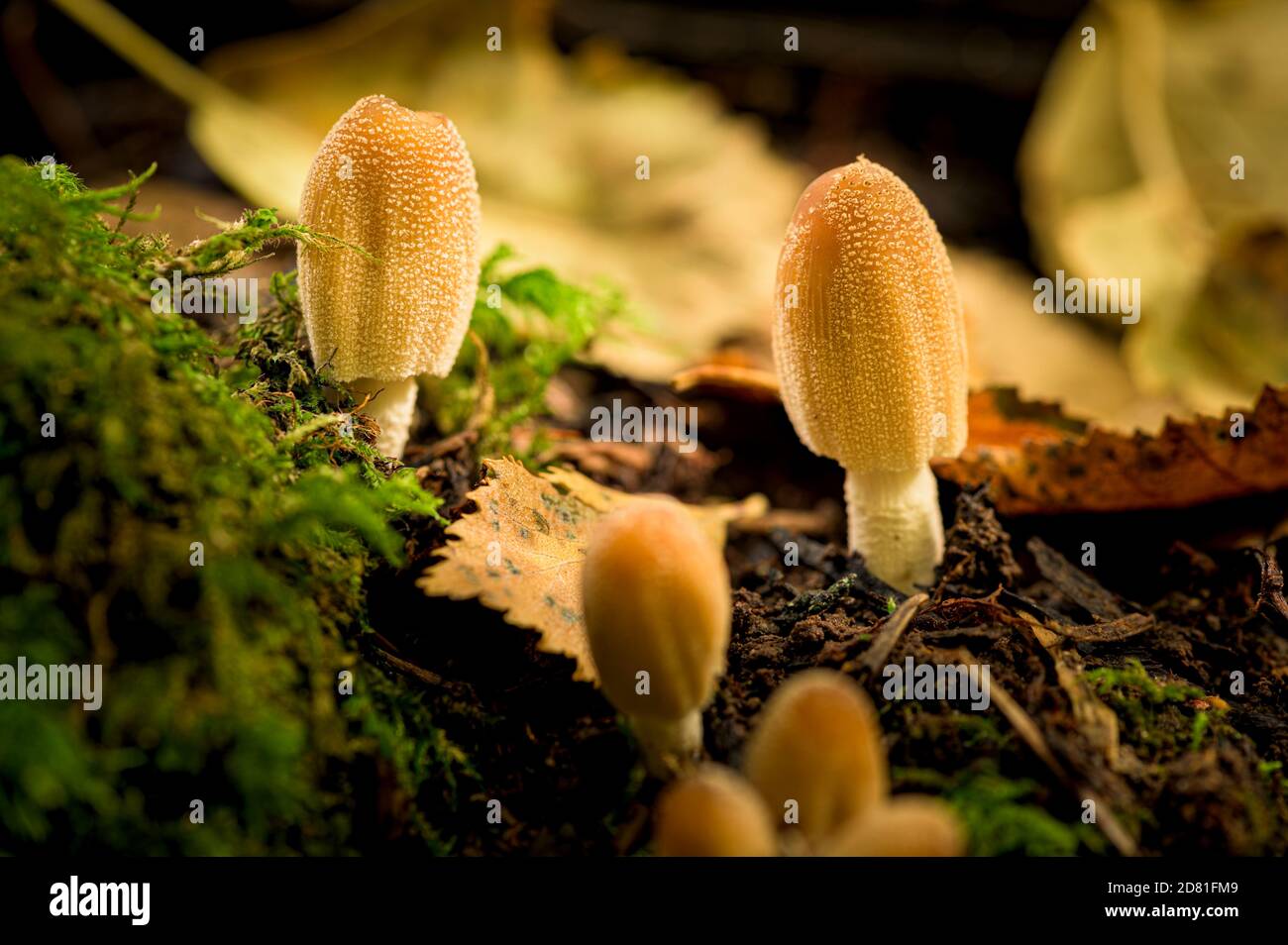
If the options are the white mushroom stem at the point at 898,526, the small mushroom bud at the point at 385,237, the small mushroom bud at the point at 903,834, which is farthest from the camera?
the white mushroom stem at the point at 898,526

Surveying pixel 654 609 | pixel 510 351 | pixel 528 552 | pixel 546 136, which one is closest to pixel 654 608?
pixel 654 609

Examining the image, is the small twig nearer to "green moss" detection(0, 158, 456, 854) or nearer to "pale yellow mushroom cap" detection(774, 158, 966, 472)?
"pale yellow mushroom cap" detection(774, 158, 966, 472)

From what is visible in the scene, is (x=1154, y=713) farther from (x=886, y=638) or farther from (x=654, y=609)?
(x=654, y=609)

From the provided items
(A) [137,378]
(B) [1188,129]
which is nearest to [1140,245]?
(B) [1188,129]

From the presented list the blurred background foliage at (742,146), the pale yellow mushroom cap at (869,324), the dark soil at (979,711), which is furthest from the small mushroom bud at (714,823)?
the blurred background foliage at (742,146)

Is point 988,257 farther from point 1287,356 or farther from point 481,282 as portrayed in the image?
point 481,282

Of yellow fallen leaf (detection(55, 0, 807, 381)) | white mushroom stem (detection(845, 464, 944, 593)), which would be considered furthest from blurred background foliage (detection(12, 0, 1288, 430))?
white mushroom stem (detection(845, 464, 944, 593))

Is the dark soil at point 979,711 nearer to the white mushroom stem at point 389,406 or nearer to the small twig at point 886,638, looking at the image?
the small twig at point 886,638
